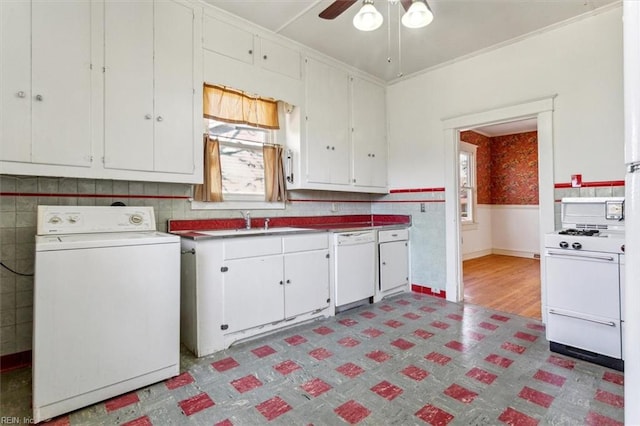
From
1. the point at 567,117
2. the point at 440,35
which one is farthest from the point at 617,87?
the point at 440,35

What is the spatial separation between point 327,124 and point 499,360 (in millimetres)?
2812

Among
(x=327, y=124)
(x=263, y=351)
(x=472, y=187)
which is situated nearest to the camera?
(x=263, y=351)

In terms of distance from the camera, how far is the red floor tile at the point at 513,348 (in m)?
2.51

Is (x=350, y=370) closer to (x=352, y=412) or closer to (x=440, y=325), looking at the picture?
(x=352, y=412)

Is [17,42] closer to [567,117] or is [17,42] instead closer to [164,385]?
[164,385]

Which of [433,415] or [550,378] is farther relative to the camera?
[550,378]

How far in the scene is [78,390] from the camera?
1.79 m

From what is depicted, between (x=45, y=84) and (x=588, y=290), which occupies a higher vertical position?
(x=45, y=84)

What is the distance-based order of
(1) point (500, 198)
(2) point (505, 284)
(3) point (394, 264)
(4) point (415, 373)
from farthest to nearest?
(1) point (500, 198) < (2) point (505, 284) < (3) point (394, 264) < (4) point (415, 373)

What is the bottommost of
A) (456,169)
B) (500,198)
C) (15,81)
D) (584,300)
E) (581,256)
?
(584,300)

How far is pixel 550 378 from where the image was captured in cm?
212

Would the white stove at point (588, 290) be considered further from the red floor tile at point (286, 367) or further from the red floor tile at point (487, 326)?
the red floor tile at point (286, 367)

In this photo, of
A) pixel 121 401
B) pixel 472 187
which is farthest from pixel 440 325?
pixel 472 187

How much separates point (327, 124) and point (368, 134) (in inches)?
29.3
